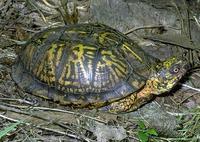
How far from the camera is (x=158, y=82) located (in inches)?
130

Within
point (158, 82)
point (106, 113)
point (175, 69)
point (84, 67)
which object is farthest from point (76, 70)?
point (175, 69)

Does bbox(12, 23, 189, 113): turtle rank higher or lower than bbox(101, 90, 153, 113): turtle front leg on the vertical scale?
higher

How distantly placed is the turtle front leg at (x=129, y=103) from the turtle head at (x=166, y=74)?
86 mm

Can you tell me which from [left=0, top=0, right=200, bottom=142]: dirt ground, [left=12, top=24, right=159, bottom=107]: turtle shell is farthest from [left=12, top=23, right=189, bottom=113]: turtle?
[left=0, top=0, right=200, bottom=142]: dirt ground

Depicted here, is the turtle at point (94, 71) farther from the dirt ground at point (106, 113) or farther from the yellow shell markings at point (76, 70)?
the dirt ground at point (106, 113)

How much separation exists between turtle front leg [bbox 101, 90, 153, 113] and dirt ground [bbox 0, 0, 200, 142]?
0.05 m

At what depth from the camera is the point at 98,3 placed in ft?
13.8

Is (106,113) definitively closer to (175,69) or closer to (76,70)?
(76,70)

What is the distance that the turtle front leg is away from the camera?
3.28m

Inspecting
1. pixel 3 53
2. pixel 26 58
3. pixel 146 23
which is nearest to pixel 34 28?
pixel 3 53

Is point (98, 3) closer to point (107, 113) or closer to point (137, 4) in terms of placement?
point (137, 4)

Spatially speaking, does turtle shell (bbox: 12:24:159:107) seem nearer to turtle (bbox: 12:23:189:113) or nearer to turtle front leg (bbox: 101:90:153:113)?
turtle (bbox: 12:23:189:113)

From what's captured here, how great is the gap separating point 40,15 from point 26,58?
1.00 meters

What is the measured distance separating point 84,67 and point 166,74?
635 mm
